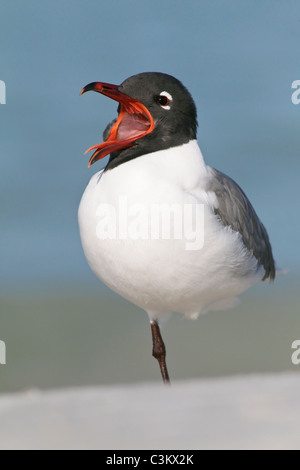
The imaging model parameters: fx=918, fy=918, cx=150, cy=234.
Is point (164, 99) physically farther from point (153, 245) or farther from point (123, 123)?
point (153, 245)

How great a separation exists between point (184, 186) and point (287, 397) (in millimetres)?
2126

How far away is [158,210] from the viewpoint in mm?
5871

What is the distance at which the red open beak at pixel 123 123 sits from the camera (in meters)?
6.11

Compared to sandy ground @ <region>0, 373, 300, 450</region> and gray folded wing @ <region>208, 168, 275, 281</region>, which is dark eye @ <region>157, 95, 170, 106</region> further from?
sandy ground @ <region>0, 373, 300, 450</region>

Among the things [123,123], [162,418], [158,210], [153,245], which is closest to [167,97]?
[123,123]

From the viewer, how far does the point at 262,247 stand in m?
7.14

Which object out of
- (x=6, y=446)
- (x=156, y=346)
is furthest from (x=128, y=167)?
(x=6, y=446)

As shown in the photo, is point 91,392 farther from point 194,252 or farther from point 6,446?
point 194,252

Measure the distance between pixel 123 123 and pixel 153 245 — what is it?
968mm

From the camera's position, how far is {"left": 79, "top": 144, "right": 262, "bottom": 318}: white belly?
5.90 metres

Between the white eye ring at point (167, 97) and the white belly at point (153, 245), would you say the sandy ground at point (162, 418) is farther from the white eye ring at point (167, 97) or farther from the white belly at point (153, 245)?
the white eye ring at point (167, 97)

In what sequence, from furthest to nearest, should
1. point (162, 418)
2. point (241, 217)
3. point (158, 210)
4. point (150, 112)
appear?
point (241, 217)
point (150, 112)
point (158, 210)
point (162, 418)

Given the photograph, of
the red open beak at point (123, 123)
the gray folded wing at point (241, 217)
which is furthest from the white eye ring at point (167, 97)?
the gray folded wing at point (241, 217)
